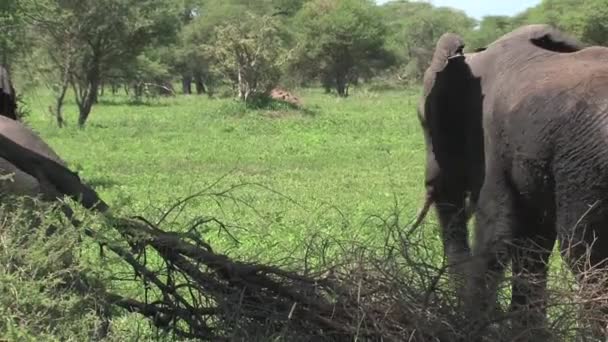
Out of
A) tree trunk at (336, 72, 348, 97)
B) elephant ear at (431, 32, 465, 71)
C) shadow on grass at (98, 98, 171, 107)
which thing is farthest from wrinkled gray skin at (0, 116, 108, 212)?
tree trunk at (336, 72, 348, 97)

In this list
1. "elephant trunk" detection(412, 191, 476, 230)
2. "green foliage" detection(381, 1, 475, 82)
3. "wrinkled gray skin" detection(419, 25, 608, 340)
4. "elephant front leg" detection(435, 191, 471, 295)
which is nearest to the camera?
"wrinkled gray skin" detection(419, 25, 608, 340)

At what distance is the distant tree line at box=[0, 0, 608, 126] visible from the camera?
65.0 feet

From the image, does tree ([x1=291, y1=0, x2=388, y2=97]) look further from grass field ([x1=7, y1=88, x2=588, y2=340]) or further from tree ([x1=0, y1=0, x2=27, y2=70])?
tree ([x1=0, y1=0, x2=27, y2=70])

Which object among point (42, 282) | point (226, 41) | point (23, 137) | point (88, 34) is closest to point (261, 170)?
point (88, 34)

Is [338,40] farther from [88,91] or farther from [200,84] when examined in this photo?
[88,91]

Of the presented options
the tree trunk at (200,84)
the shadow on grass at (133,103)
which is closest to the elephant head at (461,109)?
the shadow on grass at (133,103)

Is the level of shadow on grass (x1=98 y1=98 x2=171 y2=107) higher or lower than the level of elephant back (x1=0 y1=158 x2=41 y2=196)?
lower

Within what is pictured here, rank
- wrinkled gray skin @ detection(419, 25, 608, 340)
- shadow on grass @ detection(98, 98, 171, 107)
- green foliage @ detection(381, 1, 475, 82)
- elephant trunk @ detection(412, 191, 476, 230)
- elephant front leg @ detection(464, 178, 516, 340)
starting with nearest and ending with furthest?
wrinkled gray skin @ detection(419, 25, 608, 340)
elephant front leg @ detection(464, 178, 516, 340)
elephant trunk @ detection(412, 191, 476, 230)
shadow on grass @ detection(98, 98, 171, 107)
green foliage @ detection(381, 1, 475, 82)

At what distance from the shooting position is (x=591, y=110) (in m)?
4.00

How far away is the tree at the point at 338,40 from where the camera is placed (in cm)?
4191

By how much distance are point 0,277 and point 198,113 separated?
65.3 ft

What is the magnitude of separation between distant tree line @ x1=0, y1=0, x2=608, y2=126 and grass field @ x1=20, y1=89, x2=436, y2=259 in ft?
4.29

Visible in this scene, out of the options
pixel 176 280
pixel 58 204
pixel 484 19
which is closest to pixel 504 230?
pixel 176 280

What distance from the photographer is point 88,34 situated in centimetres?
2023
